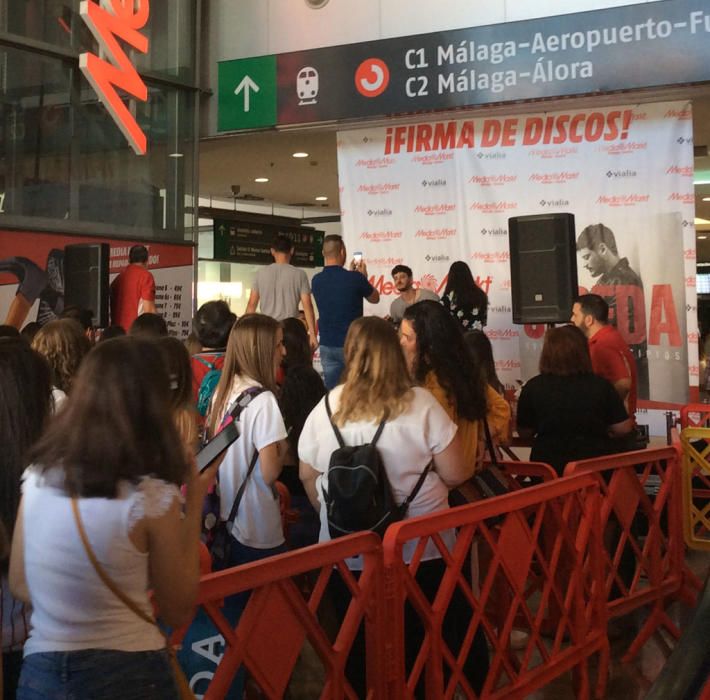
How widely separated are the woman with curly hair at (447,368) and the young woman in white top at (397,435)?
0.27 m

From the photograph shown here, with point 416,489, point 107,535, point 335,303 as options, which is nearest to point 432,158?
point 335,303

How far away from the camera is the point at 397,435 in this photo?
3.31 metres

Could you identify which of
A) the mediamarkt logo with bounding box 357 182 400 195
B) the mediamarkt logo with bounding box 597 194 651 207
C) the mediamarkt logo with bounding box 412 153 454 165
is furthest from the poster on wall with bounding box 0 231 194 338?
the mediamarkt logo with bounding box 597 194 651 207

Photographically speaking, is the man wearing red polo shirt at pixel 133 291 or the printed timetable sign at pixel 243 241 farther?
the printed timetable sign at pixel 243 241

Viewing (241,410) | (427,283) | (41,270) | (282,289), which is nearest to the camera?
(241,410)

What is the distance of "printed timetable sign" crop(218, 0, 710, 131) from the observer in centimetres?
831

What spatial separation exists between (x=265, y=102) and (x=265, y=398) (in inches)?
276

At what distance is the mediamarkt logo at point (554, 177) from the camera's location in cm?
912

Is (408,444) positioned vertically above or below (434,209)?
below

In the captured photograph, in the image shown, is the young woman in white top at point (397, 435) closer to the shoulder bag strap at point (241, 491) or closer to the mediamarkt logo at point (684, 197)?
the shoulder bag strap at point (241, 491)

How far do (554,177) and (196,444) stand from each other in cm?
663

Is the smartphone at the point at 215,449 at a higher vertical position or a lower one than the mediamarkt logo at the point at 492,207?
lower

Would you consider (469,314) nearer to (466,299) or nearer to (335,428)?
(466,299)

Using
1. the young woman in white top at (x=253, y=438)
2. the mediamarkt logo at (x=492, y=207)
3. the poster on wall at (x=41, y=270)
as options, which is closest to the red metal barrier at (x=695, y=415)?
the mediamarkt logo at (x=492, y=207)
